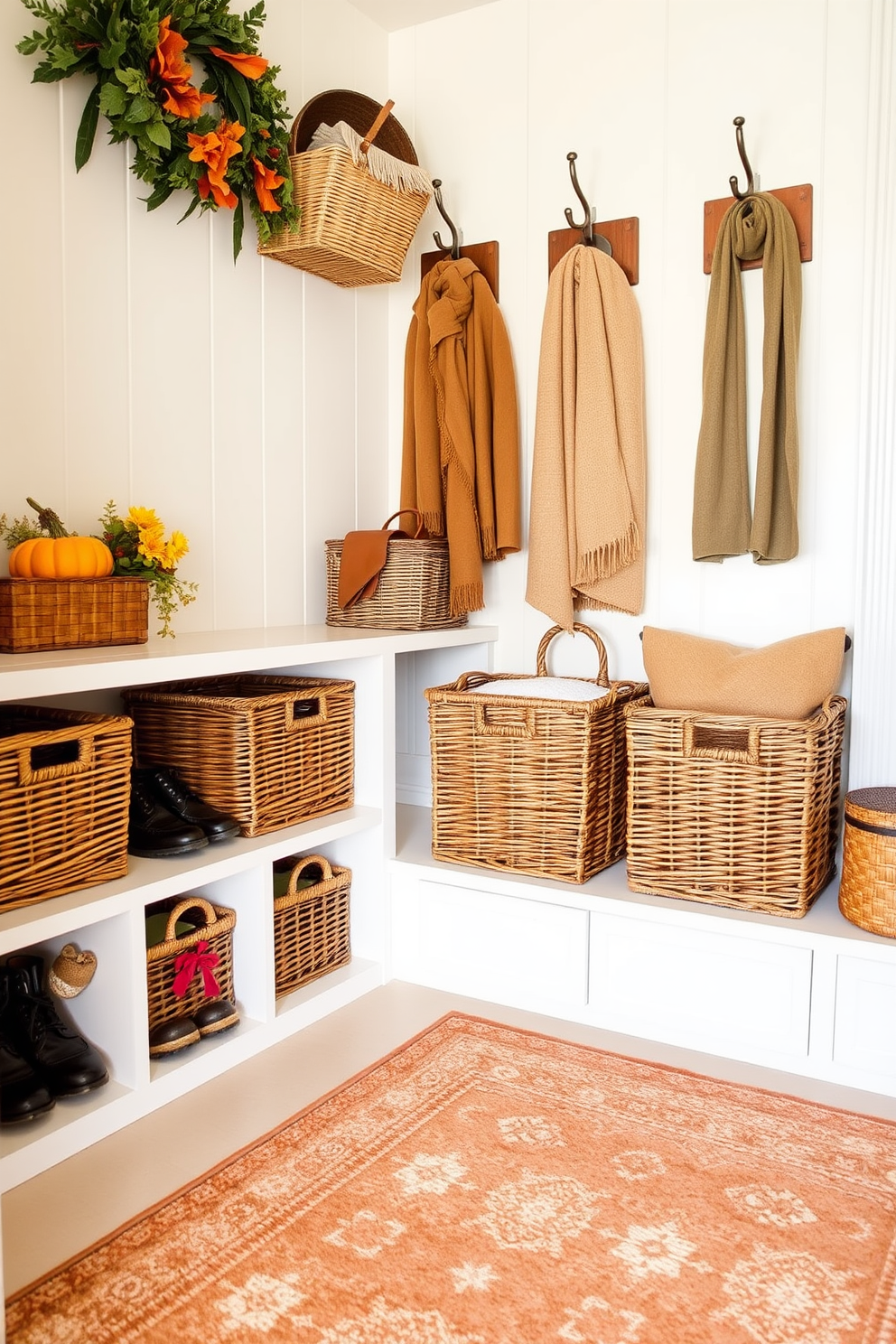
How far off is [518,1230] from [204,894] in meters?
0.86

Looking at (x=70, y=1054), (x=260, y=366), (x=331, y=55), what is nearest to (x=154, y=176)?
(x=260, y=366)

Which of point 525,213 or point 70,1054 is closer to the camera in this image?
point 70,1054

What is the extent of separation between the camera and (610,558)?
2334 millimetres

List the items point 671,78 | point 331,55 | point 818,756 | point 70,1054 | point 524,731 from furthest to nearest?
point 331,55 < point 671,78 < point 524,731 < point 818,756 < point 70,1054

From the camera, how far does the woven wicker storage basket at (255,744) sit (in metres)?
A: 1.89

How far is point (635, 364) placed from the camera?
2.33 metres

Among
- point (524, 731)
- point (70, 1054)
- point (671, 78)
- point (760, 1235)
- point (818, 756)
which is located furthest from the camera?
point (671, 78)

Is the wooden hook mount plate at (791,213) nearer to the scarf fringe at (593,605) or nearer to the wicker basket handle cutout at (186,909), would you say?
the scarf fringe at (593,605)

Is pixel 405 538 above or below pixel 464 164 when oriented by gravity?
below

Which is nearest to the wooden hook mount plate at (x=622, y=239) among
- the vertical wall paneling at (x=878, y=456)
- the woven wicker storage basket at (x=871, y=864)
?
the vertical wall paneling at (x=878, y=456)

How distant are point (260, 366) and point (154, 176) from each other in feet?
1.55

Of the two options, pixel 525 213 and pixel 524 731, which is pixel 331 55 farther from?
pixel 524 731

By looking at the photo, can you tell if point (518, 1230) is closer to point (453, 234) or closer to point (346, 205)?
point (346, 205)

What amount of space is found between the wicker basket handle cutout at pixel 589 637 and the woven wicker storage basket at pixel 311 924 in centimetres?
67
